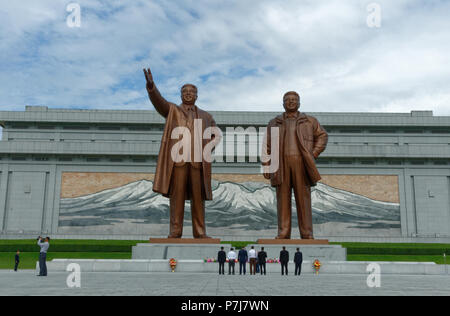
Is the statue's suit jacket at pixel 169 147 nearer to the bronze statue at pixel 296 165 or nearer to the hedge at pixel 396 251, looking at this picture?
the bronze statue at pixel 296 165

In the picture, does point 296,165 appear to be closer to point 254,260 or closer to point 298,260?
point 298,260

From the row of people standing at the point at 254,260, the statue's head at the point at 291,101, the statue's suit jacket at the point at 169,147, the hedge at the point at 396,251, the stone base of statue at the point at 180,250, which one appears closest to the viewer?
the row of people standing at the point at 254,260

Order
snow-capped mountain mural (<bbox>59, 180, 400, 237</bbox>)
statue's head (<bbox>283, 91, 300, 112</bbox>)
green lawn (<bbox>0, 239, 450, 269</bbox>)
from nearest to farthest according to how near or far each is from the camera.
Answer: statue's head (<bbox>283, 91, 300, 112</bbox>) → green lawn (<bbox>0, 239, 450, 269</bbox>) → snow-capped mountain mural (<bbox>59, 180, 400, 237</bbox>)

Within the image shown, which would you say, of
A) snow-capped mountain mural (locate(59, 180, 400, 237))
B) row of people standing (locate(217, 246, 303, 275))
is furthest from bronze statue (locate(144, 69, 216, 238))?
snow-capped mountain mural (locate(59, 180, 400, 237))

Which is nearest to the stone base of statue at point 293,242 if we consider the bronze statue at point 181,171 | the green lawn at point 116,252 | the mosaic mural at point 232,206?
the bronze statue at point 181,171

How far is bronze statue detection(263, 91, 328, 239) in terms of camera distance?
482 inches

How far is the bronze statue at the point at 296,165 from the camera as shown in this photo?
12.2 m

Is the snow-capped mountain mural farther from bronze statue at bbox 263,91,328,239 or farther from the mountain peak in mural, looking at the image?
bronze statue at bbox 263,91,328,239

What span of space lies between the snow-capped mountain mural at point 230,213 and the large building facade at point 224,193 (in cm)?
7

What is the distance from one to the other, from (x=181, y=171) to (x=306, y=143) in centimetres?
385

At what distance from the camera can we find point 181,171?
38.2ft

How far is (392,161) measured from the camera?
31.2 meters

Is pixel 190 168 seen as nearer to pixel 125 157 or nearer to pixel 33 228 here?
pixel 125 157

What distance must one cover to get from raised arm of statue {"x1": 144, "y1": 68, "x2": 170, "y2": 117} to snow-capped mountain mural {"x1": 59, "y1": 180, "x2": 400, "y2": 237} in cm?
1815
